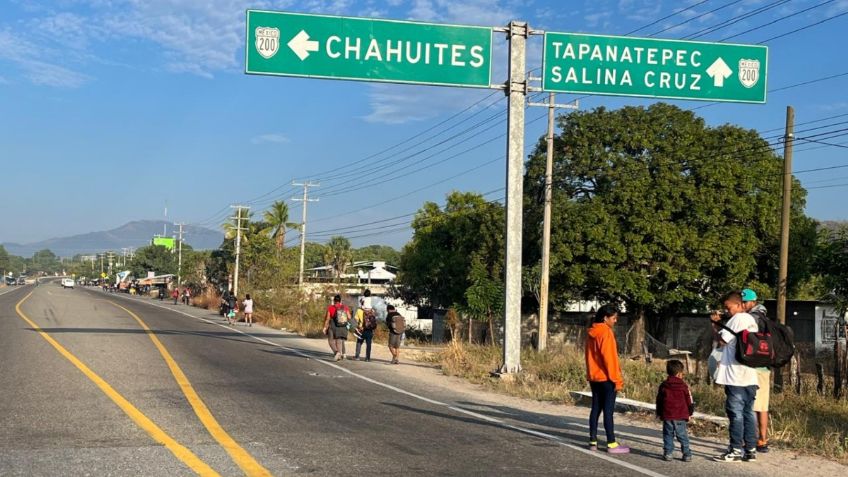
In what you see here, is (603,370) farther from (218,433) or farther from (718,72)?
(718,72)

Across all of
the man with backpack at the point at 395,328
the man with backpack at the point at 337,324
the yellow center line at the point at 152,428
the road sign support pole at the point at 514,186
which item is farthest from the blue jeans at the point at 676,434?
the man with backpack at the point at 337,324

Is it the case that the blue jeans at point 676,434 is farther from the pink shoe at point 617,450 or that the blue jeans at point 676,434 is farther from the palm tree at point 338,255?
the palm tree at point 338,255

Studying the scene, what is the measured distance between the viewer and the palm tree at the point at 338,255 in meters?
88.2

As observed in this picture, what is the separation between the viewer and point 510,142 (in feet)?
52.7

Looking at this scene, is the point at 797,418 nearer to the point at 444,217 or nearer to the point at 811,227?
the point at 811,227

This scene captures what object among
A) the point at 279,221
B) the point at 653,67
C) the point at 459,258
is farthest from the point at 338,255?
the point at 653,67

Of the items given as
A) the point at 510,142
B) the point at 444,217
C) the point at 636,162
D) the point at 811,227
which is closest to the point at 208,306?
the point at 444,217

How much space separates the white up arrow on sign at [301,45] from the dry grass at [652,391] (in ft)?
22.6

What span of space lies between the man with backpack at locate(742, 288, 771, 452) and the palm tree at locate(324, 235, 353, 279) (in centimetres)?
7058

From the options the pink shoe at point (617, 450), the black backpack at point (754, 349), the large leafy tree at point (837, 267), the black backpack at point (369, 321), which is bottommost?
the pink shoe at point (617, 450)

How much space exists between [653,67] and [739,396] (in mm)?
7812

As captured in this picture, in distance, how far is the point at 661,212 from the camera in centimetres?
3353

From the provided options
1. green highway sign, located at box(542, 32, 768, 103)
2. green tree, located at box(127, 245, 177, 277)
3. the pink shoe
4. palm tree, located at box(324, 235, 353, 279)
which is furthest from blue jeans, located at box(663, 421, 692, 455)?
green tree, located at box(127, 245, 177, 277)

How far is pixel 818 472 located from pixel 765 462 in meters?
0.54
